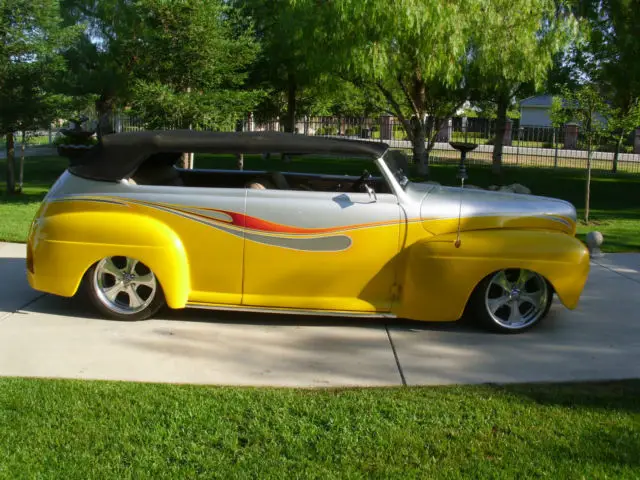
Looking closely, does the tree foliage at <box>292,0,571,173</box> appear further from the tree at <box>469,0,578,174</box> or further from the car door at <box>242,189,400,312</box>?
the car door at <box>242,189,400,312</box>

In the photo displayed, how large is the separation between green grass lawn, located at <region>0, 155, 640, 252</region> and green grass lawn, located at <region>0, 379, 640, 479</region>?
5794 mm

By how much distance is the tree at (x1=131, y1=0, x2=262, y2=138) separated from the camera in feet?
45.4

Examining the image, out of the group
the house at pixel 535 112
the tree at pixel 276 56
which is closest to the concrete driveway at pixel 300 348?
the tree at pixel 276 56

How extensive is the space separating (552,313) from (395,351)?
6.15 ft

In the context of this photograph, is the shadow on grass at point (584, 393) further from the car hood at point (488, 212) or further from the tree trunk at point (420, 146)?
the tree trunk at point (420, 146)

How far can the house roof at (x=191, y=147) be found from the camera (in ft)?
19.4

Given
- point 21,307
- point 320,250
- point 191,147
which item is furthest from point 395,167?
point 21,307

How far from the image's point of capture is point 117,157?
6.02 meters

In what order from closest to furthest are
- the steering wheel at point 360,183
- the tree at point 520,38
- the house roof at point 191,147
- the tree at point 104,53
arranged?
the house roof at point 191,147
the steering wheel at point 360,183
the tree at point 520,38
the tree at point 104,53

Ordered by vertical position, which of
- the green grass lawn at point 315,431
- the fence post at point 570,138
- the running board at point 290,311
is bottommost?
the green grass lawn at point 315,431

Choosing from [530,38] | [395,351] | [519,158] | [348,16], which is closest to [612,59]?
[530,38]

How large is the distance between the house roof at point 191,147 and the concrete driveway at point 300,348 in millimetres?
1280

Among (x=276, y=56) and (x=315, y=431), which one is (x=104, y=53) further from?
(x=315, y=431)

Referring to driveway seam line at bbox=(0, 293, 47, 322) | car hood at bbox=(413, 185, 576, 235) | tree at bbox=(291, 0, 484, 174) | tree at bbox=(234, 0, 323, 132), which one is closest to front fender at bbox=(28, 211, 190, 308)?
driveway seam line at bbox=(0, 293, 47, 322)
